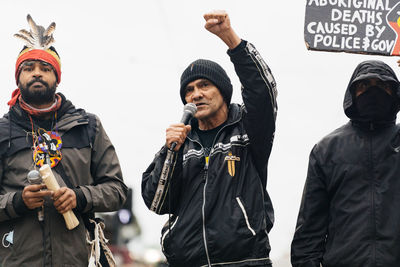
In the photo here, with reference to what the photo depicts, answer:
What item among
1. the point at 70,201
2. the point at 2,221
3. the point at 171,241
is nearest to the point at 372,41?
the point at 171,241

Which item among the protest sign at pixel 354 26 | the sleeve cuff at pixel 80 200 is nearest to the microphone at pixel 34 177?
the sleeve cuff at pixel 80 200

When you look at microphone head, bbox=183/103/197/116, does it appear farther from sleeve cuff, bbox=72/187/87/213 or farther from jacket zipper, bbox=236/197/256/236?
sleeve cuff, bbox=72/187/87/213

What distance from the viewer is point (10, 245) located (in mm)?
5559

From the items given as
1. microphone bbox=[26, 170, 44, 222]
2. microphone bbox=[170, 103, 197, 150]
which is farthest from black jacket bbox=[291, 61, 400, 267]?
microphone bbox=[26, 170, 44, 222]

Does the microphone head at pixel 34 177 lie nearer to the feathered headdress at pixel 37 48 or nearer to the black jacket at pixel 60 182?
the black jacket at pixel 60 182

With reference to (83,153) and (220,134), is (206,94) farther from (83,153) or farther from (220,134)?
(83,153)

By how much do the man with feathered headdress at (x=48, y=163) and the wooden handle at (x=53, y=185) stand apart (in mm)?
42

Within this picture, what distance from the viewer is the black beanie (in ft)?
19.1

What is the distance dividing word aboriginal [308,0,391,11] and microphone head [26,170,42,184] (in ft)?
7.43

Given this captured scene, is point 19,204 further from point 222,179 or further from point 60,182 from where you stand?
point 222,179

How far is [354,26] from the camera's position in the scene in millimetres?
5484

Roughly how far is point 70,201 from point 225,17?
1703mm

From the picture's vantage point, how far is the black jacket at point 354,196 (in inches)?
201

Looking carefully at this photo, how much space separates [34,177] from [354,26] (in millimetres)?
2478
